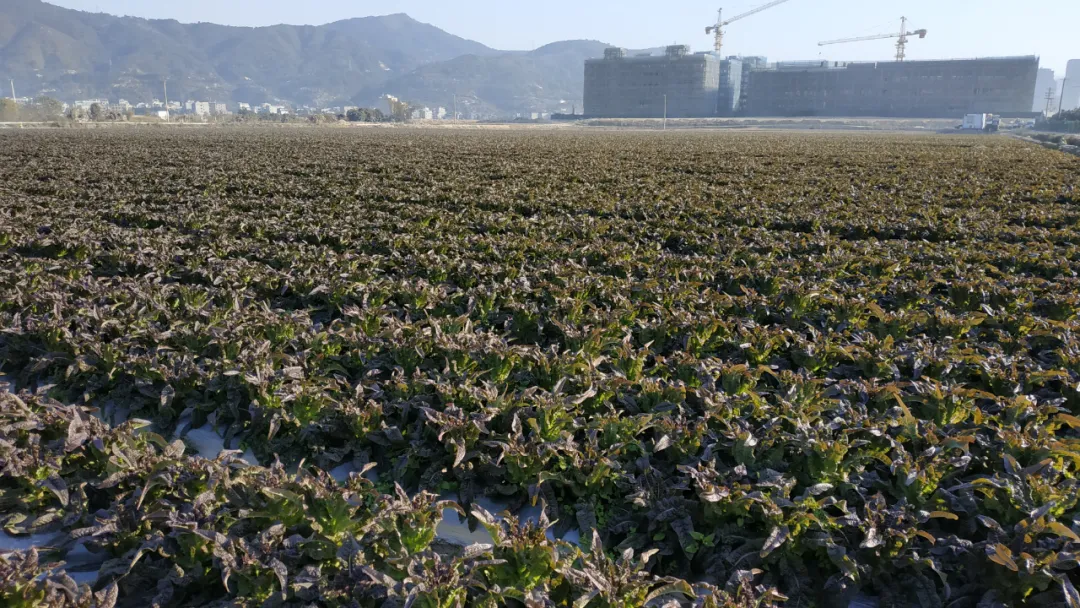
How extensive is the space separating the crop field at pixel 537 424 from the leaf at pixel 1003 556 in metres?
0.01

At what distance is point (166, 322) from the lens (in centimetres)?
632

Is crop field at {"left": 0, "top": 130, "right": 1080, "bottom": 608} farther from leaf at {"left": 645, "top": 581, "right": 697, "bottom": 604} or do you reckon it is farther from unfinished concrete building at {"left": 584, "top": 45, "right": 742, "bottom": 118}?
unfinished concrete building at {"left": 584, "top": 45, "right": 742, "bottom": 118}

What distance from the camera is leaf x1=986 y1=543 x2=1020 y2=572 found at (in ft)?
9.76

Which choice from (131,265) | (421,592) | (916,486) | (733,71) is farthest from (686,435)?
(733,71)

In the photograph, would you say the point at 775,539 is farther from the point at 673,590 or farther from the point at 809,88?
the point at 809,88

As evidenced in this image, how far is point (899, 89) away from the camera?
16375cm

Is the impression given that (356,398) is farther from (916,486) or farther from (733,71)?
(733,71)

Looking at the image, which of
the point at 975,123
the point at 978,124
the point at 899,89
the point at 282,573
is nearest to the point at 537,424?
the point at 282,573

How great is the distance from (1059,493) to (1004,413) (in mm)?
1356

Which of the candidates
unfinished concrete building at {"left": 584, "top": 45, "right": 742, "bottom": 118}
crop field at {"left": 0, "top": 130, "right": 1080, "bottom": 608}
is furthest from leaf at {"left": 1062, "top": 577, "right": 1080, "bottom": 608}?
unfinished concrete building at {"left": 584, "top": 45, "right": 742, "bottom": 118}

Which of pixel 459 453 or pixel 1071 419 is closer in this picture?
pixel 459 453

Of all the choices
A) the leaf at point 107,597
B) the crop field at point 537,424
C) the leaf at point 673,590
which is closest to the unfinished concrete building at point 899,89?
the crop field at point 537,424

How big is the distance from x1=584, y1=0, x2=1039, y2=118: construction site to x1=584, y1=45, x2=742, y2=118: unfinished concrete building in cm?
26

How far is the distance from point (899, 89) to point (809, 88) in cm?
2142
